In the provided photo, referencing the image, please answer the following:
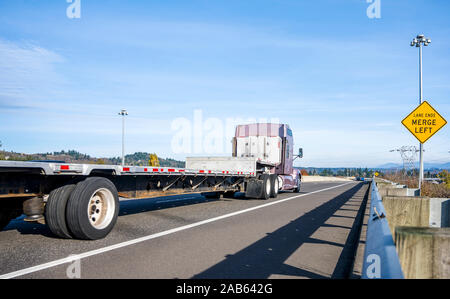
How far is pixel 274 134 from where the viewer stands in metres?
18.4

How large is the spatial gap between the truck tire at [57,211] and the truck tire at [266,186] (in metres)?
10.2

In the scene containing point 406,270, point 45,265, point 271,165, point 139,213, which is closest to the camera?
point 406,270

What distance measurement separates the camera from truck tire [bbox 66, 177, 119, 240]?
593 cm

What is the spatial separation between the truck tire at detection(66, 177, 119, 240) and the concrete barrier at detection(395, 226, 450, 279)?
5033 mm

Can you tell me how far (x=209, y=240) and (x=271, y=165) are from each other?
11.6 metres

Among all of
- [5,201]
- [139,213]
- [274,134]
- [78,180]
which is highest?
[274,134]

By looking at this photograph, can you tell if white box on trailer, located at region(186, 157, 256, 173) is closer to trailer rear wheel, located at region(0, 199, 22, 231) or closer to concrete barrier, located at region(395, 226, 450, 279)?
trailer rear wheel, located at region(0, 199, 22, 231)

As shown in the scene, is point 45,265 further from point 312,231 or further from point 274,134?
point 274,134

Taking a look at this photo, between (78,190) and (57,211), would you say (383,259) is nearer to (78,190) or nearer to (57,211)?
(78,190)

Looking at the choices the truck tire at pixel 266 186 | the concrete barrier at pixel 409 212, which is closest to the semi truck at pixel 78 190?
the truck tire at pixel 266 186

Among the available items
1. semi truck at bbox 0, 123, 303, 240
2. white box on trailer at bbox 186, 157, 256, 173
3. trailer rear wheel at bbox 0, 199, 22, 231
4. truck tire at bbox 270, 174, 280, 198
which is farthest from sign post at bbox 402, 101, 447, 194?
trailer rear wheel at bbox 0, 199, 22, 231

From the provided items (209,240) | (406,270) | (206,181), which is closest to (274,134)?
(206,181)

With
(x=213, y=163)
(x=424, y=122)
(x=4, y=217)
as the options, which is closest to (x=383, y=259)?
(x=4, y=217)

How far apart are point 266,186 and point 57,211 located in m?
10.6
